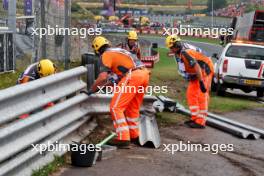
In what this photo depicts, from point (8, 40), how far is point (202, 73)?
4.42 m

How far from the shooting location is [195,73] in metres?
10.2

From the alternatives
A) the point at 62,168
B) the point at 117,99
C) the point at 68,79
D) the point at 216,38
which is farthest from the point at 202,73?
the point at 216,38

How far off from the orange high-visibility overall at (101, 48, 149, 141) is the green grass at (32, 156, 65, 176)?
134cm

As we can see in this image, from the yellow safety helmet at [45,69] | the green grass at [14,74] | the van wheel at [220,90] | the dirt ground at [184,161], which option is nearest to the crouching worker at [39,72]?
the yellow safety helmet at [45,69]

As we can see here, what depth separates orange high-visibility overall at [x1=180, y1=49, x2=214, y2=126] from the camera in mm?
9664

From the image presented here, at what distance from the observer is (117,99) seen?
763 cm

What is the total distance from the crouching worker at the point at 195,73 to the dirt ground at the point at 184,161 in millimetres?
1248

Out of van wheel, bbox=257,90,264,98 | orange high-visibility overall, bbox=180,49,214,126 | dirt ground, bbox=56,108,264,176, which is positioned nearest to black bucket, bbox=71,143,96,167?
dirt ground, bbox=56,108,264,176

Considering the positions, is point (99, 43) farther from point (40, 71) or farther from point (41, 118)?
point (41, 118)

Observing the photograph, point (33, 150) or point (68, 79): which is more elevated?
point (68, 79)

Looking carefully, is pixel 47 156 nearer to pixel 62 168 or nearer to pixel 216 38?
pixel 62 168

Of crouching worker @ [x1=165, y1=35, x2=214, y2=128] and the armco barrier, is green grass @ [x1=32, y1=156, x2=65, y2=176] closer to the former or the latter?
the armco barrier

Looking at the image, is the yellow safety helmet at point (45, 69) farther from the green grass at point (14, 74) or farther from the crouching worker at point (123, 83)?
the green grass at point (14, 74)

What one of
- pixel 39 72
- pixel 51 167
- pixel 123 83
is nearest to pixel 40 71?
pixel 39 72
